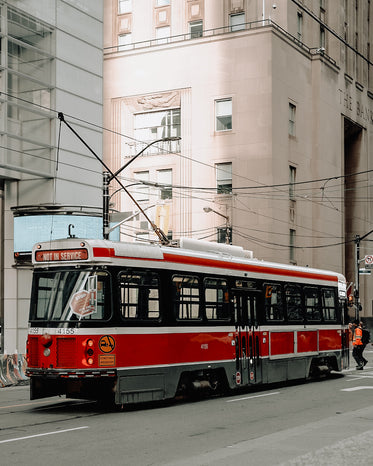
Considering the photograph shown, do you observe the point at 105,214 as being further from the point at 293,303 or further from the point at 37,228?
the point at 293,303

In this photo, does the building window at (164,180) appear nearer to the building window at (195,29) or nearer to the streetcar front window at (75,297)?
the building window at (195,29)

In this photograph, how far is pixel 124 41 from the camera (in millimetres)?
55812

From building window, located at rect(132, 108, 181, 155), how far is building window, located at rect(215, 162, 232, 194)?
363cm

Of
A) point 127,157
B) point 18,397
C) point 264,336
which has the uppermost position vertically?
point 127,157

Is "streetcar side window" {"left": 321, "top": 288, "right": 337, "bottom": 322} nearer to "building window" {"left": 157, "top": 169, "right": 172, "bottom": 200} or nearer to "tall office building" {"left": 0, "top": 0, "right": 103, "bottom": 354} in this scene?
"tall office building" {"left": 0, "top": 0, "right": 103, "bottom": 354}

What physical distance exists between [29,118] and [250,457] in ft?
68.0

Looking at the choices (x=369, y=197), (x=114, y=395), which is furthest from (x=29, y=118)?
(x=369, y=197)

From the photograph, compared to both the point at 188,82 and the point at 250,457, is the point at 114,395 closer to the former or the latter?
the point at 250,457

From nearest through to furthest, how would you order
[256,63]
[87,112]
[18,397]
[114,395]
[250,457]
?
[250,457]
[114,395]
[18,397]
[87,112]
[256,63]

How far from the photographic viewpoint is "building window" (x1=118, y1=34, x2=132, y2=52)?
55312 millimetres

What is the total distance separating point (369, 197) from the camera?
63.8 meters

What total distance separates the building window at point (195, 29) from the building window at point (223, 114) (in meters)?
5.67

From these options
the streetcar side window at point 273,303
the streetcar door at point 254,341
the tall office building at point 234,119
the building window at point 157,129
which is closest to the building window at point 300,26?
the tall office building at point 234,119

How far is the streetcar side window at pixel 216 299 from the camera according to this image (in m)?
17.7
